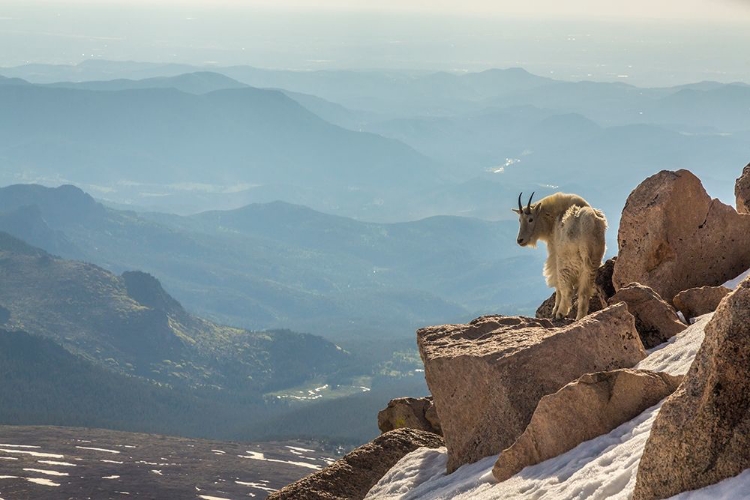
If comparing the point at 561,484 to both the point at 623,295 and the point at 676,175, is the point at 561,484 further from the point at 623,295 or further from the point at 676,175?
the point at 676,175

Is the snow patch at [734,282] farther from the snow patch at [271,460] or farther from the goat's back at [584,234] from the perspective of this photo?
the snow patch at [271,460]

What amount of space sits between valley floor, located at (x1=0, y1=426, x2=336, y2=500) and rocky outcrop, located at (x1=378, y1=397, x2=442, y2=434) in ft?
212

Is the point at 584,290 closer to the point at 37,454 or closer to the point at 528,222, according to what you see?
the point at 528,222

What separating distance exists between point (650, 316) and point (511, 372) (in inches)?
163

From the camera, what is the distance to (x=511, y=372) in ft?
58.3

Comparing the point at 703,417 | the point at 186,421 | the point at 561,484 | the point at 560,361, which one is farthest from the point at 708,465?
the point at 186,421

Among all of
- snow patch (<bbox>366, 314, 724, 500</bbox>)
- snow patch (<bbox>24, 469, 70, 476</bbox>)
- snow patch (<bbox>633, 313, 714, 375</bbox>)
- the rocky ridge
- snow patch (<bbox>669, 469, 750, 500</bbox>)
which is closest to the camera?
snow patch (<bbox>669, 469, 750, 500</bbox>)

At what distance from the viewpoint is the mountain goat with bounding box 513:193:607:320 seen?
24031mm

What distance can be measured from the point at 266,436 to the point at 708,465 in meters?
165

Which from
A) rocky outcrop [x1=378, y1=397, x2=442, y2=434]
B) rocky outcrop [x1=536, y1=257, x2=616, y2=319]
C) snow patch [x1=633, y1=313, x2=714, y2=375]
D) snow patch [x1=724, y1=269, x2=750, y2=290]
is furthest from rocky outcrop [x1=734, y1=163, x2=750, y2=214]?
snow patch [x1=633, y1=313, x2=714, y2=375]

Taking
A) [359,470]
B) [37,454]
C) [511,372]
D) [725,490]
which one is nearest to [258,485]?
[37,454]

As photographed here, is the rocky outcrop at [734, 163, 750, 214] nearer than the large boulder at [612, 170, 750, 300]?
No

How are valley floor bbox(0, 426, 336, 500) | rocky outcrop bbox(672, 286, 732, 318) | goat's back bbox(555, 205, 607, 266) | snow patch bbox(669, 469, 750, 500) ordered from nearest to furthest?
snow patch bbox(669, 469, 750, 500) → rocky outcrop bbox(672, 286, 732, 318) → goat's back bbox(555, 205, 607, 266) → valley floor bbox(0, 426, 336, 500)

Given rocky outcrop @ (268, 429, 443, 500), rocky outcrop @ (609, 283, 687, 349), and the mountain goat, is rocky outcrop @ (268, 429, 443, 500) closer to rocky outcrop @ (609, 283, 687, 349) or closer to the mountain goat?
rocky outcrop @ (609, 283, 687, 349)
